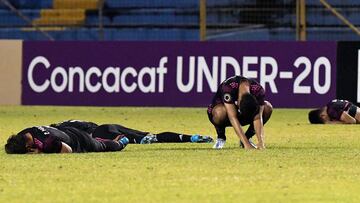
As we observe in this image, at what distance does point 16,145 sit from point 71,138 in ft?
2.45

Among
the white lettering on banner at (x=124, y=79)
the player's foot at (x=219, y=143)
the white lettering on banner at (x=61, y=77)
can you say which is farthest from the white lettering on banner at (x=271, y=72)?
the player's foot at (x=219, y=143)

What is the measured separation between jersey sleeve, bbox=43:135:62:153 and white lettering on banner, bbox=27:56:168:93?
44.7 ft

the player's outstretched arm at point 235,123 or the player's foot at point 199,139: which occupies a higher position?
the player's outstretched arm at point 235,123

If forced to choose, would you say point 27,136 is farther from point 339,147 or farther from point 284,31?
point 284,31

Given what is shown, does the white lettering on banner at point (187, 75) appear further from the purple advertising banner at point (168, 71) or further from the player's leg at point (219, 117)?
the player's leg at point (219, 117)

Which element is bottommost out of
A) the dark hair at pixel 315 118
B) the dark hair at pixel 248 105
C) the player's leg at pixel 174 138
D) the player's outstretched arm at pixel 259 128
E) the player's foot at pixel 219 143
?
the dark hair at pixel 315 118

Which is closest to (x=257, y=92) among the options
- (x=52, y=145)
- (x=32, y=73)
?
(x=52, y=145)

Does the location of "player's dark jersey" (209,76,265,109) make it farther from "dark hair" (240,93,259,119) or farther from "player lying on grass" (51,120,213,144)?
"player lying on grass" (51,120,213,144)

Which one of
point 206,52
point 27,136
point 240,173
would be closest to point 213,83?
point 206,52

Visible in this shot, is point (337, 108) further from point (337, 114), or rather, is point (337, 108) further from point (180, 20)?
point (180, 20)

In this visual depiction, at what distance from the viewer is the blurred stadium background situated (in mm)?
30438

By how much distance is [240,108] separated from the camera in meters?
16.1

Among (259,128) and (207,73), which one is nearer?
(259,128)

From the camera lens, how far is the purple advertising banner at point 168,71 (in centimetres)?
2809
